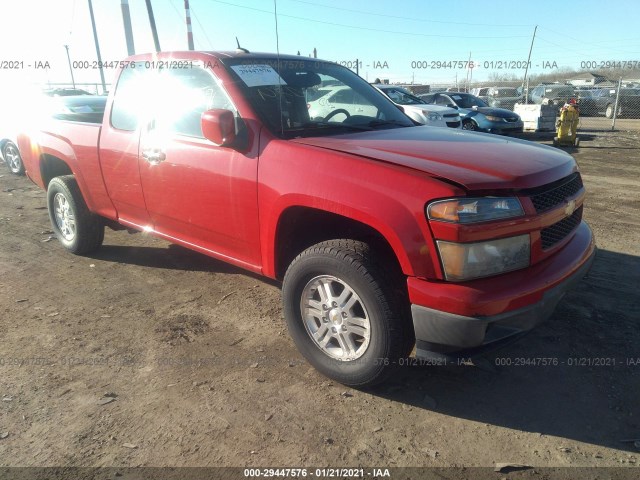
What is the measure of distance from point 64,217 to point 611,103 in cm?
2526

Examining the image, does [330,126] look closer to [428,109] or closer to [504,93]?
[428,109]

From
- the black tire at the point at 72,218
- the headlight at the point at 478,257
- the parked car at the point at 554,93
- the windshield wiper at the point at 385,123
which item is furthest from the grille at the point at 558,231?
the parked car at the point at 554,93

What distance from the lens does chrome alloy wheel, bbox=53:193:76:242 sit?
4.86 m

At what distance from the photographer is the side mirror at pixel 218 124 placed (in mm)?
2738

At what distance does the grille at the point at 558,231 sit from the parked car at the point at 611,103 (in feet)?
71.5

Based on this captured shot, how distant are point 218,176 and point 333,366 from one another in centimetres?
Answer: 143

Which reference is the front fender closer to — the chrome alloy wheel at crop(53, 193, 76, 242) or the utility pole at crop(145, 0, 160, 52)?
the chrome alloy wheel at crop(53, 193, 76, 242)

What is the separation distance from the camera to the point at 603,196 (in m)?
6.85

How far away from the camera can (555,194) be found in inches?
100

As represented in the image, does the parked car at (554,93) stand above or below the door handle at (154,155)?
below

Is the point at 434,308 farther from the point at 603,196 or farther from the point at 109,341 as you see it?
the point at 603,196

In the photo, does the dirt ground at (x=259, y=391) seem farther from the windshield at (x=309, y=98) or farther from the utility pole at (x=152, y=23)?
the utility pole at (x=152, y=23)

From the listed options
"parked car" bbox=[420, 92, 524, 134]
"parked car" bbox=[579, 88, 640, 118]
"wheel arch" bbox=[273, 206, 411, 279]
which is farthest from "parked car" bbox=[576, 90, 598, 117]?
"wheel arch" bbox=[273, 206, 411, 279]

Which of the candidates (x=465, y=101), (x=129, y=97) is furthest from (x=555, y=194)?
(x=465, y=101)
